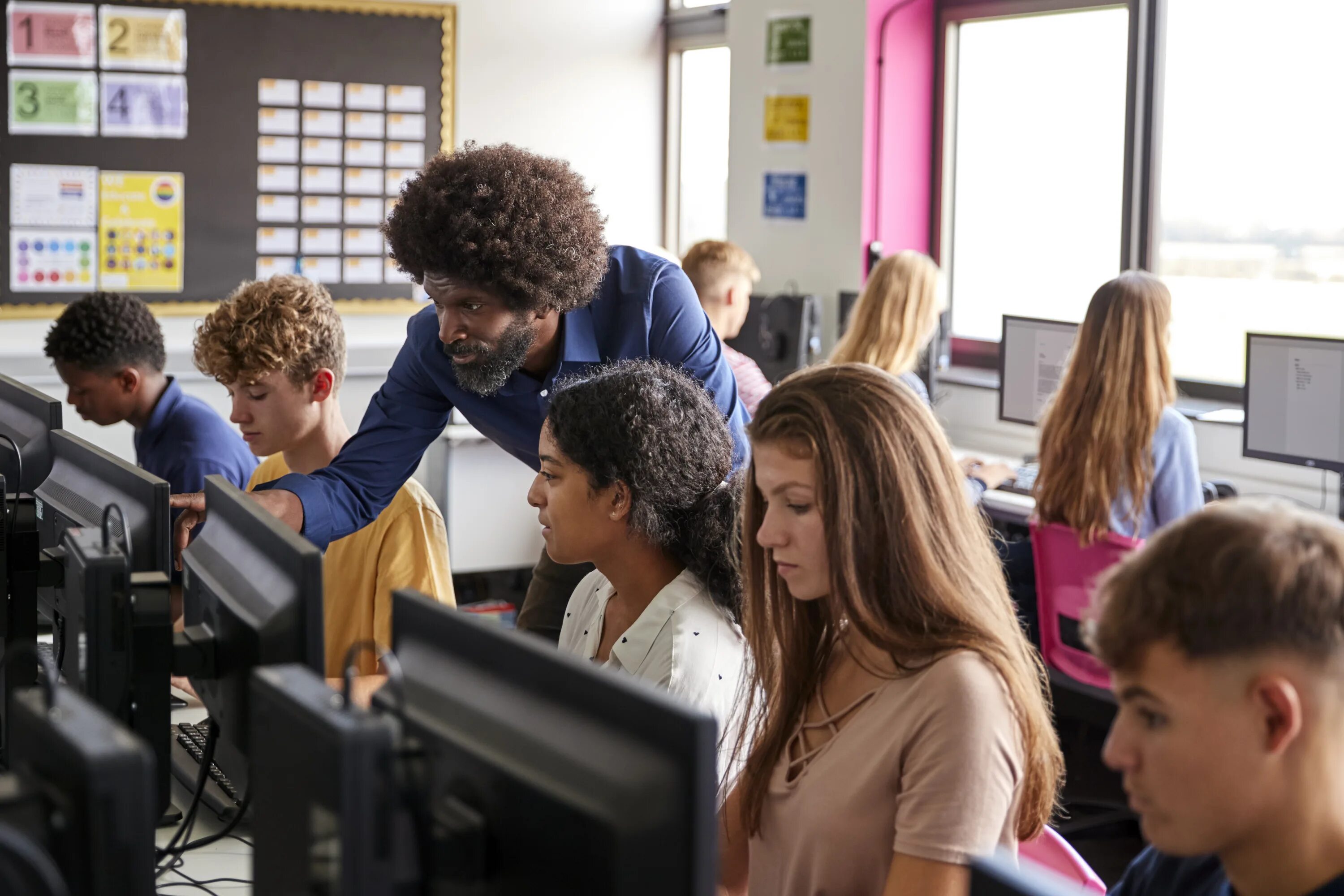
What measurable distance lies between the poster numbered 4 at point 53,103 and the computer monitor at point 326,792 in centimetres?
442

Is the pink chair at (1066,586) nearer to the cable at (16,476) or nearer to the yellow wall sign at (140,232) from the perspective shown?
the cable at (16,476)

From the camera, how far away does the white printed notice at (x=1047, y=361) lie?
4008 millimetres

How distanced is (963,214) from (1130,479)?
2.08m

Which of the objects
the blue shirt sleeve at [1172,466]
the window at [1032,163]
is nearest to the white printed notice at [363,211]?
the window at [1032,163]

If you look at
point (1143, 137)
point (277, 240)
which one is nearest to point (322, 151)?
point (277, 240)

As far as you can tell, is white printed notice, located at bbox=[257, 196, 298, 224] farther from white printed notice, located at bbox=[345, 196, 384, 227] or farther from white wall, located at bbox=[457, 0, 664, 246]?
white wall, located at bbox=[457, 0, 664, 246]

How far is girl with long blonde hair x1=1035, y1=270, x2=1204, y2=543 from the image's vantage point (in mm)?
3021

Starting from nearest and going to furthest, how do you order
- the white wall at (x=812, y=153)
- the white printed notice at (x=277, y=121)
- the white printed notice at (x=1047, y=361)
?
the white printed notice at (x=1047, y=361) < the white wall at (x=812, y=153) < the white printed notice at (x=277, y=121)

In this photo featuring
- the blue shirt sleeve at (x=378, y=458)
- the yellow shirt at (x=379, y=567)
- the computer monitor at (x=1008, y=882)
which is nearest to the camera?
the computer monitor at (x=1008, y=882)

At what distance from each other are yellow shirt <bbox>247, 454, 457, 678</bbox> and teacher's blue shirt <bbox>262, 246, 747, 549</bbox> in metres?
0.06

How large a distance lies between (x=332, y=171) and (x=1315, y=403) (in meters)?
3.44

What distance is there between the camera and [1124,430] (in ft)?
9.98

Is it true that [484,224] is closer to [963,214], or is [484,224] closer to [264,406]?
[264,406]

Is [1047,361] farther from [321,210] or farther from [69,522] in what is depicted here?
[69,522]
